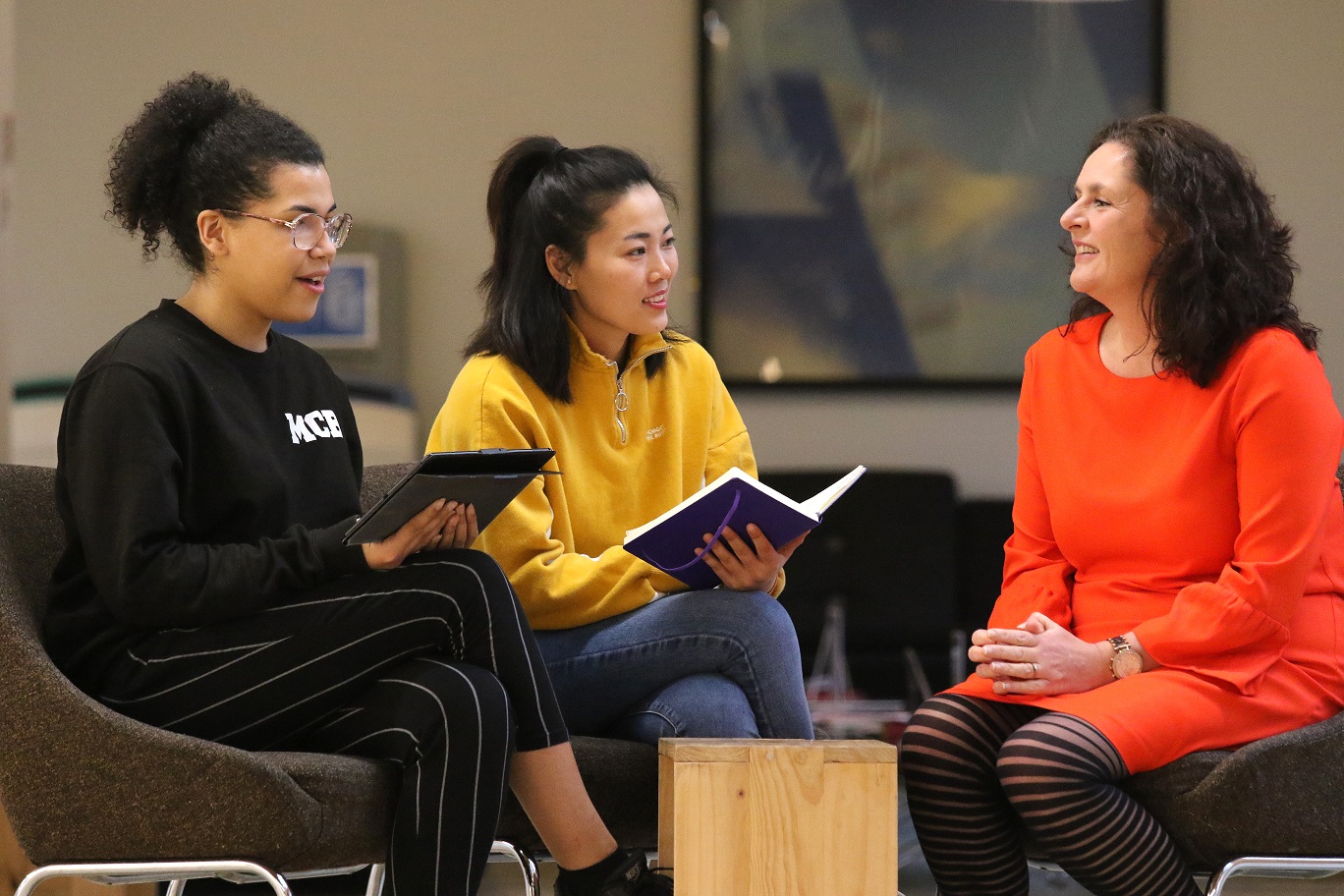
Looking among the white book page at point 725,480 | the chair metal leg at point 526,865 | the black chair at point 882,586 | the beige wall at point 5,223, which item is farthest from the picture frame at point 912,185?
the chair metal leg at point 526,865

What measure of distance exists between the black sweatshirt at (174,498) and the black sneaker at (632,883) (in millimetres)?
454

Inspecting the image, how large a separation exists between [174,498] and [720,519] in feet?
2.07

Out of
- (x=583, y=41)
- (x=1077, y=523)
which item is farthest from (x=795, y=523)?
(x=583, y=41)

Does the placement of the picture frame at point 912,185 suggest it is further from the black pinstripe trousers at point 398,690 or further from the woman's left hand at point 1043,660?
the black pinstripe trousers at point 398,690

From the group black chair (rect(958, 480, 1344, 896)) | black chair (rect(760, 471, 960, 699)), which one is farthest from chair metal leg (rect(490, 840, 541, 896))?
black chair (rect(760, 471, 960, 699))

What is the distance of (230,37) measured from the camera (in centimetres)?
383

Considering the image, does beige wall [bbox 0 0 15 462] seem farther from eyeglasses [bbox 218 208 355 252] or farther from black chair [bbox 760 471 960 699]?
black chair [bbox 760 471 960 699]

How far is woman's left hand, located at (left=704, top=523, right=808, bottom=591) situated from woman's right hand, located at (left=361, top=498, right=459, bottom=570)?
0.36 metres

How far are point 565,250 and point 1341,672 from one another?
3.85 ft

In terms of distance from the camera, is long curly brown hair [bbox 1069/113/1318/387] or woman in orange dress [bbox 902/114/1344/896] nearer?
woman in orange dress [bbox 902/114/1344/896]

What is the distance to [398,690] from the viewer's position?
1.53m

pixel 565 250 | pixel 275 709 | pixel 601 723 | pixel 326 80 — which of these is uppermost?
pixel 326 80

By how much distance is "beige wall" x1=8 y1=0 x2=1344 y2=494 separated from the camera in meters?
3.81

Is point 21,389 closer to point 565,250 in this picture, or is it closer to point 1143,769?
point 565,250
